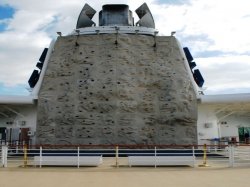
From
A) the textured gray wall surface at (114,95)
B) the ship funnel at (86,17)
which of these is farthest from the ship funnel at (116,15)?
the textured gray wall surface at (114,95)

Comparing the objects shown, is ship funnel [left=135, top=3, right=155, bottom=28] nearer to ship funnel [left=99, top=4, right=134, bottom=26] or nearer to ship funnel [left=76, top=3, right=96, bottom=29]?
ship funnel [left=99, top=4, right=134, bottom=26]

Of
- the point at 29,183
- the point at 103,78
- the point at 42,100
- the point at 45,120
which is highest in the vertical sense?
the point at 103,78

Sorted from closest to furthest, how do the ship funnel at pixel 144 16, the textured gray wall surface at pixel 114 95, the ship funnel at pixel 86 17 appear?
the textured gray wall surface at pixel 114 95 < the ship funnel at pixel 86 17 < the ship funnel at pixel 144 16

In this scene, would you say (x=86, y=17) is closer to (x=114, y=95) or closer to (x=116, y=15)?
(x=116, y=15)

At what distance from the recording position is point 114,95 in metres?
18.0

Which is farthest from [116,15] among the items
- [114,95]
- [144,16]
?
[114,95]

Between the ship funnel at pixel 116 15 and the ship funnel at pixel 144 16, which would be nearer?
the ship funnel at pixel 116 15

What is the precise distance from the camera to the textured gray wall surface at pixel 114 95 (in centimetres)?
1773

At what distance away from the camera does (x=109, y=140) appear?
1747 centimetres

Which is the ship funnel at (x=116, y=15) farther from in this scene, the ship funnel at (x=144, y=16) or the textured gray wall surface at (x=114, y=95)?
the textured gray wall surface at (x=114, y=95)

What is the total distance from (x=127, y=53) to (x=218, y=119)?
26.3 feet

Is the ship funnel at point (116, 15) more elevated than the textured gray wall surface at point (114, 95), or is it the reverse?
the ship funnel at point (116, 15)

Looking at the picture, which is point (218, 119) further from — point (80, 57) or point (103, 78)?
point (80, 57)

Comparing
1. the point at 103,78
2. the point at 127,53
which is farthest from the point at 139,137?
the point at 127,53
